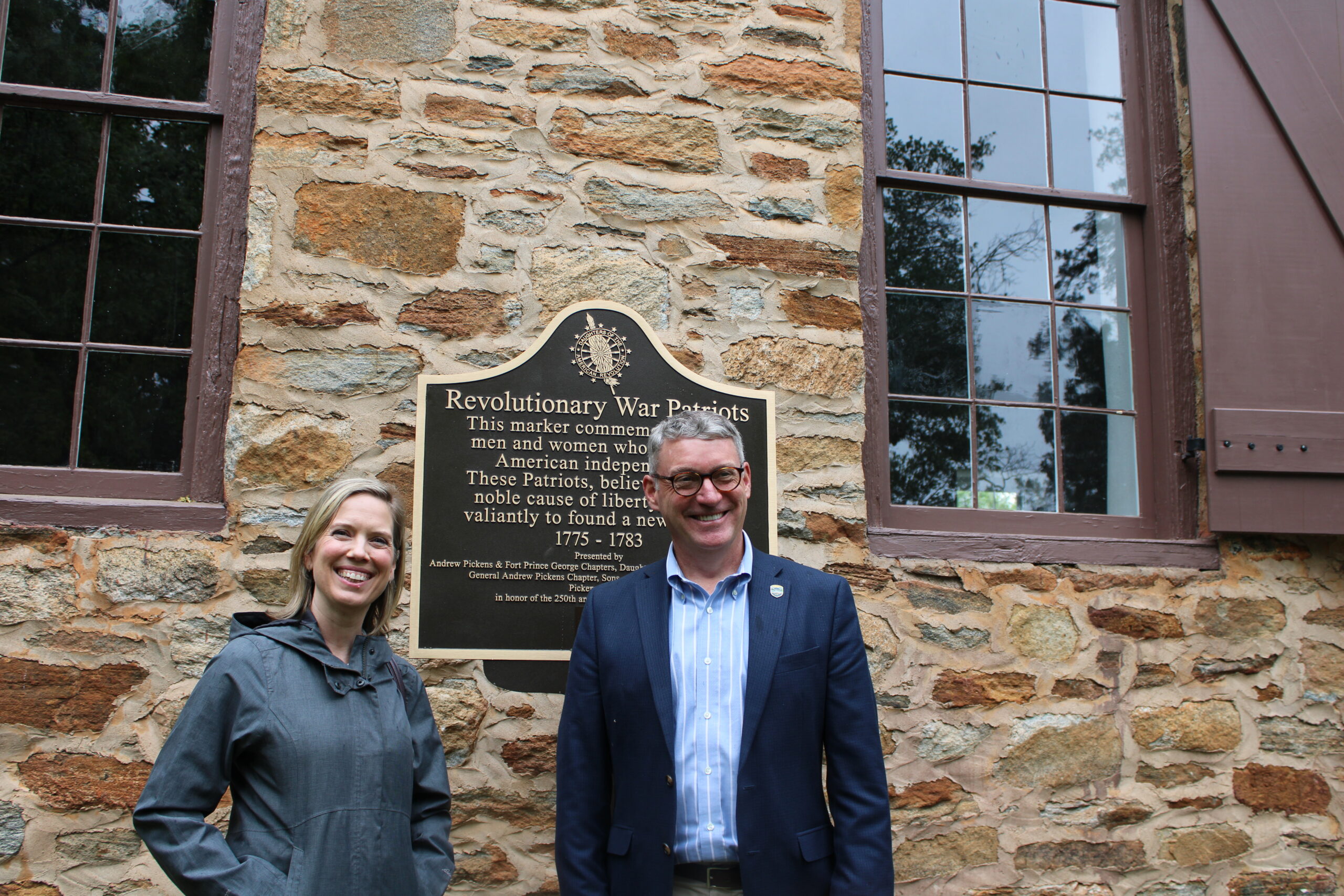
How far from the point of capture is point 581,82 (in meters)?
3.37

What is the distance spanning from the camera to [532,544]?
9.80 feet

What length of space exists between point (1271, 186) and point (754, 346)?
6.83 ft

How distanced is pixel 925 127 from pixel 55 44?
3124mm

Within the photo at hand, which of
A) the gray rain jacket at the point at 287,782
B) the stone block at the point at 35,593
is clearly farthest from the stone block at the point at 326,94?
the gray rain jacket at the point at 287,782

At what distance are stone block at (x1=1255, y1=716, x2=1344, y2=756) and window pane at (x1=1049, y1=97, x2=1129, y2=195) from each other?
207 centimetres

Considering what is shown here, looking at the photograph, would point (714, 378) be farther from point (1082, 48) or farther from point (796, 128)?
point (1082, 48)

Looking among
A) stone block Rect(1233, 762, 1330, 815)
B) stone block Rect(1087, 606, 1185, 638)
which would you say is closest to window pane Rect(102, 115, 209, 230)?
stone block Rect(1087, 606, 1185, 638)

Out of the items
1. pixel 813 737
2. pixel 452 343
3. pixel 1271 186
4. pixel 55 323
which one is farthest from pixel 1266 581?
pixel 55 323

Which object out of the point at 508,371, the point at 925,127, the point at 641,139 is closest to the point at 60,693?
the point at 508,371

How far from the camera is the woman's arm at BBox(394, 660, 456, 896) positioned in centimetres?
→ 198

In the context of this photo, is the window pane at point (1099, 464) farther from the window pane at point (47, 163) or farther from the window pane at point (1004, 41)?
the window pane at point (47, 163)

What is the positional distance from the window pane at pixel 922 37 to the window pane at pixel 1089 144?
466mm

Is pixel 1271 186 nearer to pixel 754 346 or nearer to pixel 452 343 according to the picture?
pixel 754 346

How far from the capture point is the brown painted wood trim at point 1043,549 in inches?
131
